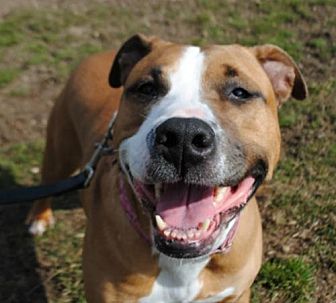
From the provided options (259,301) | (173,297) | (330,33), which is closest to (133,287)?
(173,297)

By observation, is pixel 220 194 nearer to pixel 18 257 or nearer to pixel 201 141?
pixel 201 141

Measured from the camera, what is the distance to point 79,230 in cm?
493

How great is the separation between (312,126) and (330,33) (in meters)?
1.51

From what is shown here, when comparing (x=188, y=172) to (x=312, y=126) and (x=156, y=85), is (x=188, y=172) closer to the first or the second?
(x=156, y=85)

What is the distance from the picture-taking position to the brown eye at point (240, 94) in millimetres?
3088

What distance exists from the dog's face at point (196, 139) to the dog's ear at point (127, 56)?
19 centimetres

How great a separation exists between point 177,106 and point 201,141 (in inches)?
9.6

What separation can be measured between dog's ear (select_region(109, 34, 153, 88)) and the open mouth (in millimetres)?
778

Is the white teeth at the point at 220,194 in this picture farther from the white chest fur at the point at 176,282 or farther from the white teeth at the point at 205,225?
the white chest fur at the point at 176,282

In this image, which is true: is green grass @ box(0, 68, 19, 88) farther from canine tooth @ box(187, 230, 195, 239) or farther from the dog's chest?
canine tooth @ box(187, 230, 195, 239)

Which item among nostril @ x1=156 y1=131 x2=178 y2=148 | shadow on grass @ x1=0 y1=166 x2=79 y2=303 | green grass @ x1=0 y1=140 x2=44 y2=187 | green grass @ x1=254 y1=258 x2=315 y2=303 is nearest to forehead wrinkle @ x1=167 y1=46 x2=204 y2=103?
nostril @ x1=156 y1=131 x2=178 y2=148

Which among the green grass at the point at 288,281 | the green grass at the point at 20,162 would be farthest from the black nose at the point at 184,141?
the green grass at the point at 20,162

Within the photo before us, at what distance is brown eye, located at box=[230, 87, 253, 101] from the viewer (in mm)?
3088

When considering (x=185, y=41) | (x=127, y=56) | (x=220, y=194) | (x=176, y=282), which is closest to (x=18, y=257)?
(x=176, y=282)
